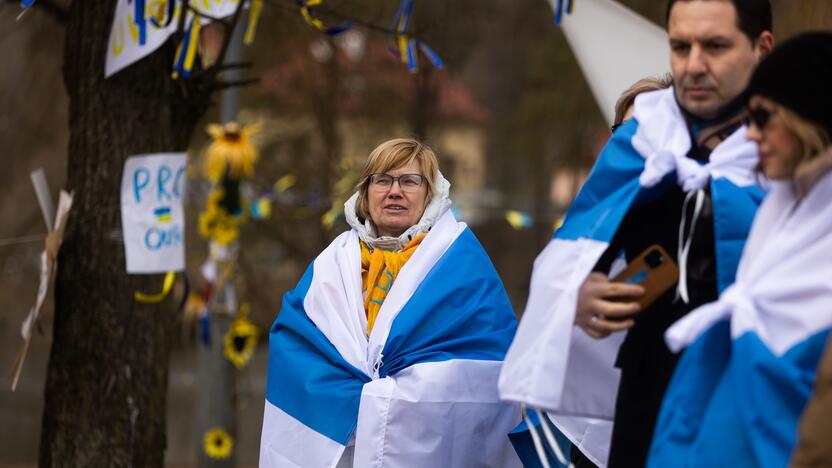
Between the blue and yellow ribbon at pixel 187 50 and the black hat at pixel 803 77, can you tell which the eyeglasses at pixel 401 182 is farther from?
the black hat at pixel 803 77

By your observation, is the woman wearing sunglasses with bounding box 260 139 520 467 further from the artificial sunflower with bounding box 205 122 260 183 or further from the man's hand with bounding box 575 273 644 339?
the artificial sunflower with bounding box 205 122 260 183

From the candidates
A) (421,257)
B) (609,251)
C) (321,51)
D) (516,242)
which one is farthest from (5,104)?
(609,251)

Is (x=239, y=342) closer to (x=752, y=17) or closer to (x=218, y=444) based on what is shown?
(x=218, y=444)

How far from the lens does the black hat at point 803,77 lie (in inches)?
100

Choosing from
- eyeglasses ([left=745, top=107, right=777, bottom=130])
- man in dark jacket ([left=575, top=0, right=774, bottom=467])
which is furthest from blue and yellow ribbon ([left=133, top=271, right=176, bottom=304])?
eyeglasses ([left=745, top=107, right=777, bottom=130])

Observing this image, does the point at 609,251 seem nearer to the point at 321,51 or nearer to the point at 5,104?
the point at 321,51

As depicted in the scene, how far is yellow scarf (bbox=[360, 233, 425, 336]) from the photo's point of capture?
441cm

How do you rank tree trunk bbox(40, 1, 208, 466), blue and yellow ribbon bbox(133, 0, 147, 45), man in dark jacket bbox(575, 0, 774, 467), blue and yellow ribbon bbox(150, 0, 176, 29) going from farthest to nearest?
tree trunk bbox(40, 1, 208, 466) < blue and yellow ribbon bbox(150, 0, 176, 29) < blue and yellow ribbon bbox(133, 0, 147, 45) < man in dark jacket bbox(575, 0, 774, 467)

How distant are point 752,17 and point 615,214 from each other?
22.8 inches

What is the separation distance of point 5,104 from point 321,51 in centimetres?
434

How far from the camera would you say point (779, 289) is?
254cm

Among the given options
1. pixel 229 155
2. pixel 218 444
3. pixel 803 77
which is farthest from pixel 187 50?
pixel 218 444

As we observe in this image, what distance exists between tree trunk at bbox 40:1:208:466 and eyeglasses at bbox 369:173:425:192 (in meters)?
1.56

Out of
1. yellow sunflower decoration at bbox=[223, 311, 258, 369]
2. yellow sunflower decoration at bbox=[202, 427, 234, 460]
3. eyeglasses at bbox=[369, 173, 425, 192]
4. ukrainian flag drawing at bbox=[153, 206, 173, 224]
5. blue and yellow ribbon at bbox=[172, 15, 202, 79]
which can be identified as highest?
blue and yellow ribbon at bbox=[172, 15, 202, 79]
